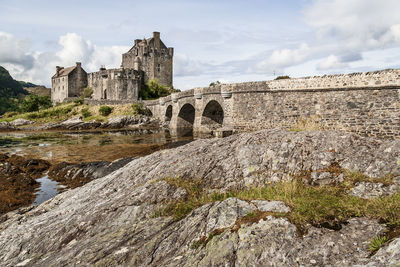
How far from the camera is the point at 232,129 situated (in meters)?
26.0

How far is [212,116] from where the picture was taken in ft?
114

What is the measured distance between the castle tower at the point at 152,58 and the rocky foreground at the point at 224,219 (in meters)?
61.3

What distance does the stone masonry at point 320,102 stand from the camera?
14969mm

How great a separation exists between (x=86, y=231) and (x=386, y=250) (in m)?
5.35

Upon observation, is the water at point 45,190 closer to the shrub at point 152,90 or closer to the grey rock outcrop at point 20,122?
the grey rock outcrop at point 20,122

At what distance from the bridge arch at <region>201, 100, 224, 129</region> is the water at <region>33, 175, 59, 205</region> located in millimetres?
20817

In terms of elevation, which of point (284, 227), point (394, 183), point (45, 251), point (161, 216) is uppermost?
point (394, 183)

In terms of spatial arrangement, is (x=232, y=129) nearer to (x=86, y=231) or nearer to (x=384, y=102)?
(x=384, y=102)

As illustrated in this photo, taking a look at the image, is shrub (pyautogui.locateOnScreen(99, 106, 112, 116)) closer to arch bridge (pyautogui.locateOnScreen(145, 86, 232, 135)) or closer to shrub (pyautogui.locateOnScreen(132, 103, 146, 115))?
shrub (pyautogui.locateOnScreen(132, 103, 146, 115))

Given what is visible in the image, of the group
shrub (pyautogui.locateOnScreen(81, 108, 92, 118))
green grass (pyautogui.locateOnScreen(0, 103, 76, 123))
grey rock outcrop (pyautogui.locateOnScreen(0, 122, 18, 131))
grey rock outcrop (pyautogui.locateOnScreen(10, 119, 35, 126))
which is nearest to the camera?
grey rock outcrop (pyautogui.locateOnScreen(0, 122, 18, 131))

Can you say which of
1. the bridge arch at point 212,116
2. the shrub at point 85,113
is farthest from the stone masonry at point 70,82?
the bridge arch at point 212,116

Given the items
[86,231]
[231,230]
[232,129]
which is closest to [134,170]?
[86,231]

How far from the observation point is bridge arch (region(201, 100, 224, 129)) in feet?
109

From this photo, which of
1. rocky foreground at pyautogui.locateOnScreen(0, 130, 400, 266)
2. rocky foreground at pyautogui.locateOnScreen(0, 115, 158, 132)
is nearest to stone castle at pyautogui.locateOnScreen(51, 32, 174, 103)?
rocky foreground at pyautogui.locateOnScreen(0, 115, 158, 132)
